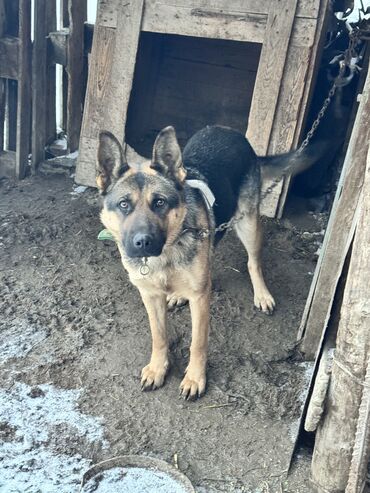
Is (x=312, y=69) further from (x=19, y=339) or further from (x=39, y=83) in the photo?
(x=19, y=339)

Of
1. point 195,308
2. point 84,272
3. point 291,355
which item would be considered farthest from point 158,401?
point 84,272

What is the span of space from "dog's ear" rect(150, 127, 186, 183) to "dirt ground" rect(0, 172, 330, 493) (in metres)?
1.30

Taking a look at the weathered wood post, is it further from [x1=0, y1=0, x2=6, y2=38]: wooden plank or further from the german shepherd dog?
[x1=0, y1=0, x2=6, y2=38]: wooden plank

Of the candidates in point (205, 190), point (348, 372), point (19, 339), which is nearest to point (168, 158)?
point (205, 190)

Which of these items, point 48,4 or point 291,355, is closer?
point 291,355

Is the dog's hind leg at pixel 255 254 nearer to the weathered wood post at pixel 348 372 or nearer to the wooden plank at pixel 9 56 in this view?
the weathered wood post at pixel 348 372

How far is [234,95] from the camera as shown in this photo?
21.7 feet

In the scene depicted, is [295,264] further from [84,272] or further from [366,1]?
[366,1]

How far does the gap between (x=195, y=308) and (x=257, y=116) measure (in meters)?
2.60

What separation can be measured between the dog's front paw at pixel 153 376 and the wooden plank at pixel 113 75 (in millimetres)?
2899

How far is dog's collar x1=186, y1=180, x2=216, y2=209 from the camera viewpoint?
345 centimetres

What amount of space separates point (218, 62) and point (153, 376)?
4.42 meters

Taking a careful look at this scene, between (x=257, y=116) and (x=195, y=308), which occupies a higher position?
(x=257, y=116)

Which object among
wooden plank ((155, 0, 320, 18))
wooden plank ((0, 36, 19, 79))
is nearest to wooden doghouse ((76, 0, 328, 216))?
→ wooden plank ((155, 0, 320, 18))
